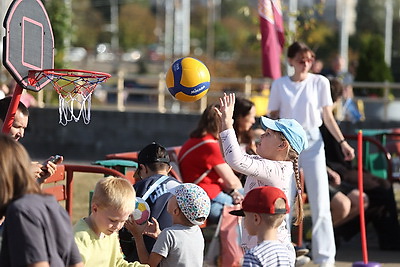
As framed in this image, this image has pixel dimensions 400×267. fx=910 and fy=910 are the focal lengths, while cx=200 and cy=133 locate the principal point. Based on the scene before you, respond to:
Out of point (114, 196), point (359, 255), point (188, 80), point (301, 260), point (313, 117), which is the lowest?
point (359, 255)

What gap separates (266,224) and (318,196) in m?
3.63

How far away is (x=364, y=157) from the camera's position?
10844 mm

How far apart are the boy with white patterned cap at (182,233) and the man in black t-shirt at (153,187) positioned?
2.03ft

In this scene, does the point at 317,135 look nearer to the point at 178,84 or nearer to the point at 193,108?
the point at 178,84

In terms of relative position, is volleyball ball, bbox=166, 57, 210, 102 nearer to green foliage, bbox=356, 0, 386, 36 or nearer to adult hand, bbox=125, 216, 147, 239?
adult hand, bbox=125, 216, 147, 239

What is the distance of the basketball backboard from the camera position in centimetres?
541

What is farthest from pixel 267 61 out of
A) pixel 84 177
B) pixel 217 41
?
pixel 217 41

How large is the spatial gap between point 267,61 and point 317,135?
151 inches

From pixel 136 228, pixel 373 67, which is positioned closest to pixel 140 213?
pixel 136 228

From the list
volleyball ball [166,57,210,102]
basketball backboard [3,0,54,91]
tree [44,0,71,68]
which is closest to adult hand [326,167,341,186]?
volleyball ball [166,57,210,102]

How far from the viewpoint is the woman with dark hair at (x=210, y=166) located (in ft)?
27.2

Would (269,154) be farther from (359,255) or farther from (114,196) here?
(359,255)

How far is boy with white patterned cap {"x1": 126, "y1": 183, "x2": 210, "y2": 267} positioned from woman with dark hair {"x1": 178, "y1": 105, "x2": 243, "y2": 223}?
2685 mm

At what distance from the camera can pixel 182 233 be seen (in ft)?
18.2
